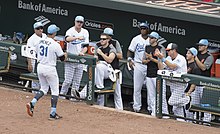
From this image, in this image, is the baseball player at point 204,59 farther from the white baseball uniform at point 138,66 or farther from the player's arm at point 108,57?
the player's arm at point 108,57

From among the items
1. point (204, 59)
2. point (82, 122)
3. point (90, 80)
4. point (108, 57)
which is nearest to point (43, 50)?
point (82, 122)

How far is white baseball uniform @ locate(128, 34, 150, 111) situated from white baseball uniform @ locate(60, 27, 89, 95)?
976 millimetres

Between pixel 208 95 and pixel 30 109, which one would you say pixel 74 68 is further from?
pixel 208 95

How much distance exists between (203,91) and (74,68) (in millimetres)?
2887

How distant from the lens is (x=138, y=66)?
54.6 feet

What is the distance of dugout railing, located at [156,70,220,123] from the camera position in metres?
14.5

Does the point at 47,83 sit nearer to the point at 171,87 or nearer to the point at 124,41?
the point at 171,87

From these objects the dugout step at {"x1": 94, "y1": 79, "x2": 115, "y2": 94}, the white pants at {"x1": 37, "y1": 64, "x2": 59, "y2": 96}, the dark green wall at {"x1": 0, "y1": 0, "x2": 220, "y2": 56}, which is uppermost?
the dark green wall at {"x1": 0, "y1": 0, "x2": 220, "y2": 56}

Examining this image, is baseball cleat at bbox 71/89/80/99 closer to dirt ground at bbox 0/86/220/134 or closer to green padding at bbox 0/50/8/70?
dirt ground at bbox 0/86/220/134

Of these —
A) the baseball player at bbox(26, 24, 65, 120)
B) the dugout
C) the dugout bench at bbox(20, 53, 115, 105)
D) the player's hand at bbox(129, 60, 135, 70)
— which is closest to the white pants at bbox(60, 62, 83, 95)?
the dugout bench at bbox(20, 53, 115, 105)

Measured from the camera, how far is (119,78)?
16.3 m

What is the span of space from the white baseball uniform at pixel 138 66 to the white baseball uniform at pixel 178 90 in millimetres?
1124

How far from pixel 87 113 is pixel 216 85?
2455 millimetres

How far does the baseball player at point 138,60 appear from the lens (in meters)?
16.6
